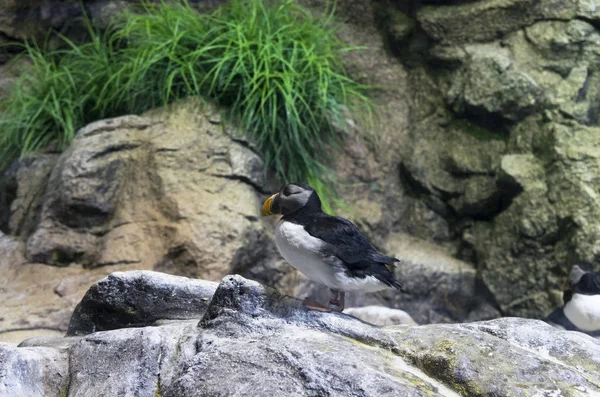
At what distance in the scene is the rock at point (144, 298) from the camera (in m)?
2.76

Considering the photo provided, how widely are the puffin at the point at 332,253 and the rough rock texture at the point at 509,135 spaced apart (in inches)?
101

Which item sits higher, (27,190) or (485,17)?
(485,17)

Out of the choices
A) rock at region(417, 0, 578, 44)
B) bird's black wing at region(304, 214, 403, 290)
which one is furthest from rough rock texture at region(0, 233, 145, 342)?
rock at region(417, 0, 578, 44)

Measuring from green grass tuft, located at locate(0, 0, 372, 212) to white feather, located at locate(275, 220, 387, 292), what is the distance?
87.3 inches

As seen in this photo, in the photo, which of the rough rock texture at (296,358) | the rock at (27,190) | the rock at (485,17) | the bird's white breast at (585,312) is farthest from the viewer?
the rock at (485,17)

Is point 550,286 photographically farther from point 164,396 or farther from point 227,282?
point 164,396

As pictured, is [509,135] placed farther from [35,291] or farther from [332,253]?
[35,291]

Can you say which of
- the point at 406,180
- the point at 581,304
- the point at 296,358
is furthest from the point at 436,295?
the point at 296,358

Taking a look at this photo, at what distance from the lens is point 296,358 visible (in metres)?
2.07

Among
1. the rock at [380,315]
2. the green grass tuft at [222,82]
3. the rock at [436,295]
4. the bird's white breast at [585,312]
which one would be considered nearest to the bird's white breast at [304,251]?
the rock at [380,315]

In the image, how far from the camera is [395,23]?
18.4 feet

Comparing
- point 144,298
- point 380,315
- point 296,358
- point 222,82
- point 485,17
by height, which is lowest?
point 380,315

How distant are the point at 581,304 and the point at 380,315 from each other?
115cm

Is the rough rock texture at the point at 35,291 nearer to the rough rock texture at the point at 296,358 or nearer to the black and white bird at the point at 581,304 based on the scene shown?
the rough rock texture at the point at 296,358
